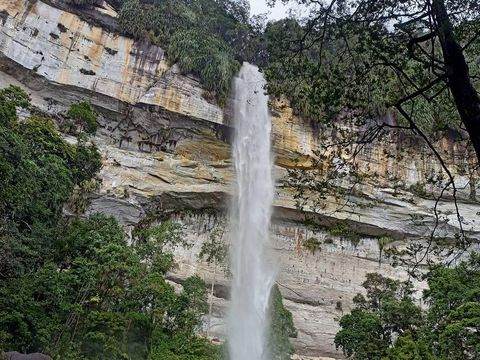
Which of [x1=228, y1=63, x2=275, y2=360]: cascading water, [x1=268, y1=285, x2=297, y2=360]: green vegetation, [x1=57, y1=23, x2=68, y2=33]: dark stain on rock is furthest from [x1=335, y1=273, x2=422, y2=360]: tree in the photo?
[x1=57, y1=23, x2=68, y2=33]: dark stain on rock

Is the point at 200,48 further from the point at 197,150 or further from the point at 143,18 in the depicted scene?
the point at 197,150

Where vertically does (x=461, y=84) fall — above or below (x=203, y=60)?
below

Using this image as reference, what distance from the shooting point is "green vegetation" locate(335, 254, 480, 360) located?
1372 cm

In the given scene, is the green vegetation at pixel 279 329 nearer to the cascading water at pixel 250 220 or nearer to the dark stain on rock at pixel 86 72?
the cascading water at pixel 250 220

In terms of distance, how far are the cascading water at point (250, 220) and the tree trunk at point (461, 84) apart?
1705 cm

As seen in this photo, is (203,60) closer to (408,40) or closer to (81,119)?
(81,119)

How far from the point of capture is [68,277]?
44.3 ft

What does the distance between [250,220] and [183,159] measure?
428 cm

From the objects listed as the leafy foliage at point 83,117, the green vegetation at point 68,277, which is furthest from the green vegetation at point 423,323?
the leafy foliage at point 83,117

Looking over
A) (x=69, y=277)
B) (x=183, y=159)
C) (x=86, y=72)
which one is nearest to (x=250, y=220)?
(x=183, y=159)

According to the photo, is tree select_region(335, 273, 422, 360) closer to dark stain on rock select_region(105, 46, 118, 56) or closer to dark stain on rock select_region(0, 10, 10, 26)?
dark stain on rock select_region(105, 46, 118, 56)

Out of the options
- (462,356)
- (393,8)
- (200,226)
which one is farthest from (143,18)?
(393,8)

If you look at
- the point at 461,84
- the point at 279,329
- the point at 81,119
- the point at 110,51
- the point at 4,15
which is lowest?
the point at 279,329

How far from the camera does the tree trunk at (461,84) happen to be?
3.46 metres
